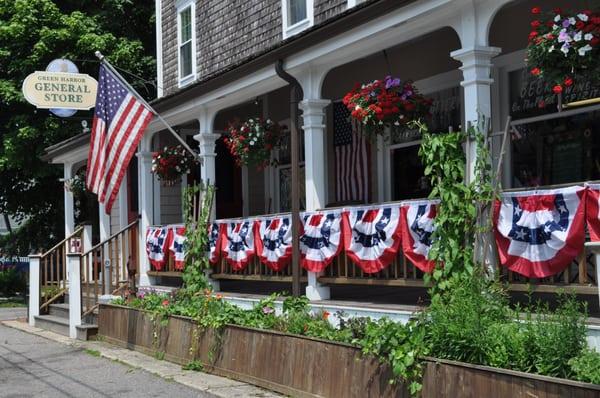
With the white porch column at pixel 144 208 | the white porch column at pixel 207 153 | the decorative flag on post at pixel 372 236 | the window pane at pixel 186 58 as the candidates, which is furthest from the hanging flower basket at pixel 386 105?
the window pane at pixel 186 58

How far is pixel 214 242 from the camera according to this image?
11.9 m

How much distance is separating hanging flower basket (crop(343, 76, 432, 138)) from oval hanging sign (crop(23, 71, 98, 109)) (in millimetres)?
10653

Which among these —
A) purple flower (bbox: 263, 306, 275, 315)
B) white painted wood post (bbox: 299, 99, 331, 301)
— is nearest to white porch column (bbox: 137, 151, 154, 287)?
white painted wood post (bbox: 299, 99, 331, 301)

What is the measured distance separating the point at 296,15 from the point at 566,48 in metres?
8.51

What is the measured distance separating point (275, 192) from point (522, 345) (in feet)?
34.0

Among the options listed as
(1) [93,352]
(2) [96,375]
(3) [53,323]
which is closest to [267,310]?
(2) [96,375]

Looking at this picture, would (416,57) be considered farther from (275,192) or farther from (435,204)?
(275,192)

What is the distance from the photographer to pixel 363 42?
8.87 metres

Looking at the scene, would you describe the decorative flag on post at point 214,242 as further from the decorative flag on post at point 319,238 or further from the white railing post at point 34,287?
the white railing post at point 34,287

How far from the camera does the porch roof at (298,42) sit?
8.22 metres

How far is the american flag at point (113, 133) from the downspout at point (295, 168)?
259 centimetres

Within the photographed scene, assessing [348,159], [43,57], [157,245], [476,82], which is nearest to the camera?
[476,82]

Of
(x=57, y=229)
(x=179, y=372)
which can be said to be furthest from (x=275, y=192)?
(x=57, y=229)

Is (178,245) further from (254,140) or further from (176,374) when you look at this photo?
(176,374)
